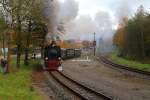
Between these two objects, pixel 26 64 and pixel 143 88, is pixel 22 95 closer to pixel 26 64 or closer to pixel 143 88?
pixel 143 88

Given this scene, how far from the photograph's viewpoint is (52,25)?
→ 4600 cm

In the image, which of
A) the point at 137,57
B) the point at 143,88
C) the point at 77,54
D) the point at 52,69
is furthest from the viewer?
the point at 77,54

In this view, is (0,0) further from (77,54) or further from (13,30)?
(77,54)

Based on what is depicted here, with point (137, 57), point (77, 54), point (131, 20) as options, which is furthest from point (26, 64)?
point (77, 54)

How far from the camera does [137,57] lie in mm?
67938

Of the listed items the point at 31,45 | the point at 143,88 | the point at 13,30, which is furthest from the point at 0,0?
the point at 143,88

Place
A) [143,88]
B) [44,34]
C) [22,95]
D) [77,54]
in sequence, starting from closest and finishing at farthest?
1. [22,95]
2. [143,88]
3. [44,34]
4. [77,54]

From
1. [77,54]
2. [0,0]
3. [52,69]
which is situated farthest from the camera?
[77,54]

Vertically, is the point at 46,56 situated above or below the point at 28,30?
below

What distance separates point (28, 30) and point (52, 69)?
5.58 meters

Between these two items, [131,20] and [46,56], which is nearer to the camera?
[46,56]

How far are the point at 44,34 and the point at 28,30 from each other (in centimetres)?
220

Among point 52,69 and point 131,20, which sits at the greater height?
point 131,20

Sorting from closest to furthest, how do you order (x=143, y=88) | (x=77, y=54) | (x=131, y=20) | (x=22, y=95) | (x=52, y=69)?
(x=22, y=95) < (x=143, y=88) < (x=52, y=69) < (x=131, y=20) < (x=77, y=54)
